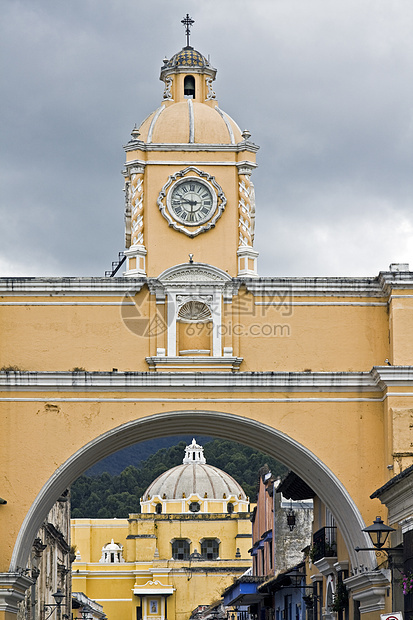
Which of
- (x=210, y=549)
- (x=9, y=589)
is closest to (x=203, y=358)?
(x=9, y=589)

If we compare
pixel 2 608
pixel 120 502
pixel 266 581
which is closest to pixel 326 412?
pixel 2 608

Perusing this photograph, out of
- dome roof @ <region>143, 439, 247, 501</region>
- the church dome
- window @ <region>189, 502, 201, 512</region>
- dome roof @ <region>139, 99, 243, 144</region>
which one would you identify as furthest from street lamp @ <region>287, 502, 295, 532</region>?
dome roof @ <region>143, 439, 247, 501</region>

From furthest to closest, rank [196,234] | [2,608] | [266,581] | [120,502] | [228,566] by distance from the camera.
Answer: [120,502] → [228,566] → [266,581] → [196,234] → [2,608]

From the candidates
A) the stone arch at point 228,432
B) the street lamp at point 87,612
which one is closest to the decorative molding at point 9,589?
the stone arch at point 228,432

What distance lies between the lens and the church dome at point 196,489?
6762 centimetres

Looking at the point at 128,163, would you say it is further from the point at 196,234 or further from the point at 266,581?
the point at 266,581

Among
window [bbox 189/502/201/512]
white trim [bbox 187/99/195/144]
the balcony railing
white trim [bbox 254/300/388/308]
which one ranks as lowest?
the balcony railing

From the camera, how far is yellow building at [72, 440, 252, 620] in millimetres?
61219

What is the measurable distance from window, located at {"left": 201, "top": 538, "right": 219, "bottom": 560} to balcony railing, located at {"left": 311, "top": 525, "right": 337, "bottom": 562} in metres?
42.7

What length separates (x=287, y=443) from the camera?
62.7 ft

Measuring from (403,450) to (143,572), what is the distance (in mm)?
46945

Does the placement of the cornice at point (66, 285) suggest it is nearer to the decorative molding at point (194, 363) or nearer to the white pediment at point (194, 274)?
the white pediment at point (194, 274)

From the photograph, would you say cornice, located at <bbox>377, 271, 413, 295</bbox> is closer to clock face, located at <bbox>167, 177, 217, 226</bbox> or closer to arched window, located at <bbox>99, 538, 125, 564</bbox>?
clock face, located at <bbox>167, 177, 217, 226</bbox>

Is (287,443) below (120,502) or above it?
below
